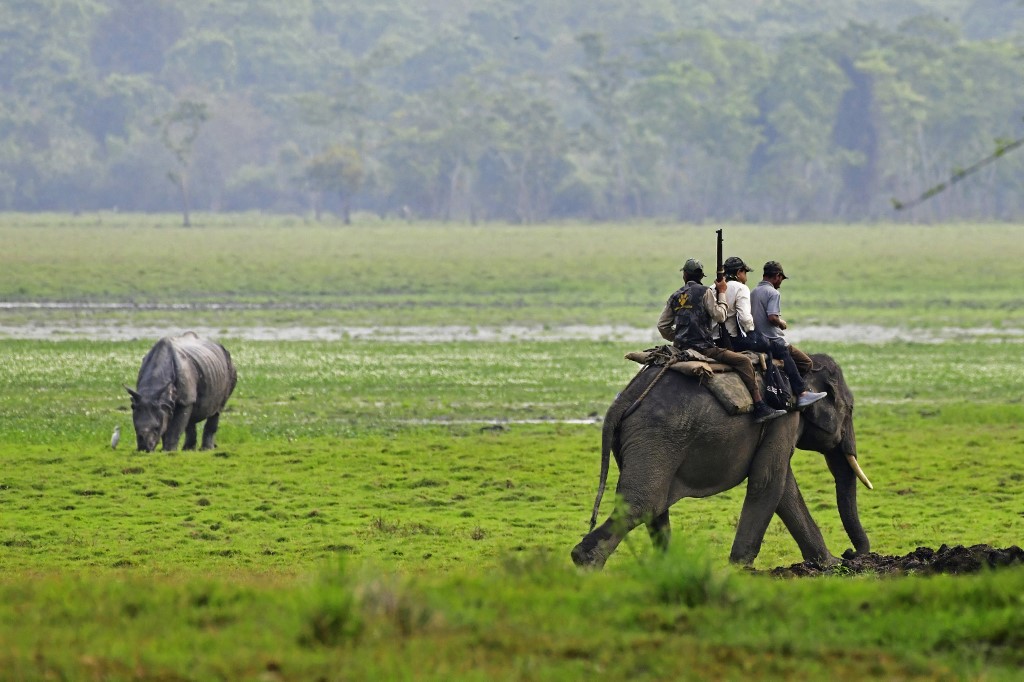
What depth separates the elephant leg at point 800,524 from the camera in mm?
12789

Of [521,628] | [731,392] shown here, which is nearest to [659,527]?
[731,392]

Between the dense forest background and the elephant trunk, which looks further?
the dense forest background

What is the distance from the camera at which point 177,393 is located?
19516 mm

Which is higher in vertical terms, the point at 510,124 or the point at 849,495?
the point at 510,124

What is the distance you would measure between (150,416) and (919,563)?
34.0 feet

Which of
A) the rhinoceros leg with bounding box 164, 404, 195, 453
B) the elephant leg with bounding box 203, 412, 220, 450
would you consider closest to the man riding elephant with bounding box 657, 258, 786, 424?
the rhinoceros leg with bounding box 164, 404, 195, 453

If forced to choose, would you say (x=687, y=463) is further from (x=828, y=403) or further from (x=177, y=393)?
(x=177, y=393)

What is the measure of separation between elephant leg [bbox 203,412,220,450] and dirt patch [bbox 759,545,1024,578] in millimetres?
9866

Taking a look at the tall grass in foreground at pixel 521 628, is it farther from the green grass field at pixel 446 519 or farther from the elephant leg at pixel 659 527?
the elephant leg at pixel 659 527

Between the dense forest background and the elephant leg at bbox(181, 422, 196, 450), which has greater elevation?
the dense forest background

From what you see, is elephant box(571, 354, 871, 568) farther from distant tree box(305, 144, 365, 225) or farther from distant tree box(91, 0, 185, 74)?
distant tree box(91, 0, 185, 74)

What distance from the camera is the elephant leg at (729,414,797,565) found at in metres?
12.4

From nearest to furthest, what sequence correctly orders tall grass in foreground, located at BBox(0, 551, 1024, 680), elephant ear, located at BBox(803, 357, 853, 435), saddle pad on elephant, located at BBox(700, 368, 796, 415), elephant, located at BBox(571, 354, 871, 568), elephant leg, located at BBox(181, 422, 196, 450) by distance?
tall grass in foreground, located at BBox(0, 551, 1024, 680), elephant, located at BBox(571, 354, 871, 568), saddle pad on elephant, located at BBox(700, 368, 796, 415), elephant ear, located at BBox(803, 357, 853, 435), elephant leg, located at BBox(181, 422, 196, 450)

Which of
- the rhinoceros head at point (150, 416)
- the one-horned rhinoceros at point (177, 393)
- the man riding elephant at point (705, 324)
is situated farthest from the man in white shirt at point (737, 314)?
the rhinoceros head at point (150, 416)
